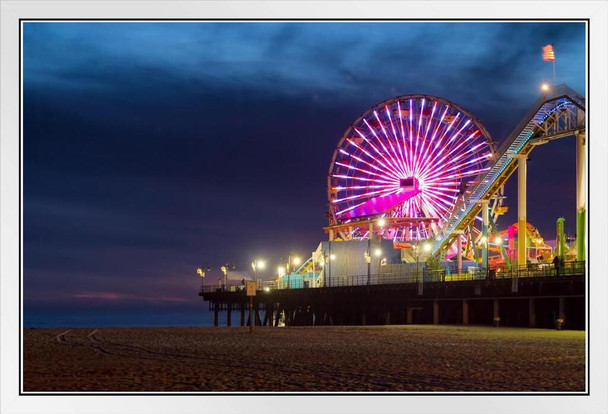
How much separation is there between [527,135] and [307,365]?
101ft

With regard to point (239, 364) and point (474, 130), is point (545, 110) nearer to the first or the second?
point (474, 130)

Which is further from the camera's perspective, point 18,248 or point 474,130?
point 474,130

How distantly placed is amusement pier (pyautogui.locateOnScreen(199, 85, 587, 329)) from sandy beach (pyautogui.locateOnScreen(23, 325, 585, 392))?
40.1ft

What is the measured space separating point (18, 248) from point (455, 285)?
32.2m

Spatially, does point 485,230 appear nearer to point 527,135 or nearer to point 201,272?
point 527,135

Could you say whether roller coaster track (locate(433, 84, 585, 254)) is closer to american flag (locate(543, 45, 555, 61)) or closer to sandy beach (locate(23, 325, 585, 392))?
american flag (locate(543, 45, 555, 61))

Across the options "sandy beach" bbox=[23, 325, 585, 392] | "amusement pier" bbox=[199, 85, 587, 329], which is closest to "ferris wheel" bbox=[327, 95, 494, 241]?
"amusement pier" bbox=[199, 85, 587, 329]

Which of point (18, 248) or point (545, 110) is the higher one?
point (545, 110)

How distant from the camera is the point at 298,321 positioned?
5953 cm

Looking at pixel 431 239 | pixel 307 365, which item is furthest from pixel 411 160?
pixel 307 365

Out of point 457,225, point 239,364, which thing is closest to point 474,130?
point 457,225

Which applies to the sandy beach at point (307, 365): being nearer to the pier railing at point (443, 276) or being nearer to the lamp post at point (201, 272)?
the pier railing at point (443, 276)
